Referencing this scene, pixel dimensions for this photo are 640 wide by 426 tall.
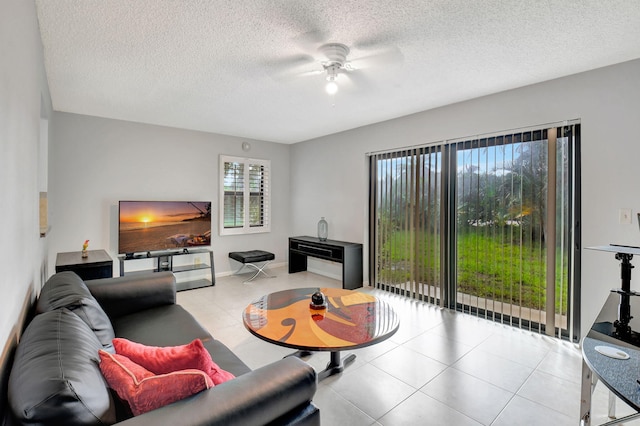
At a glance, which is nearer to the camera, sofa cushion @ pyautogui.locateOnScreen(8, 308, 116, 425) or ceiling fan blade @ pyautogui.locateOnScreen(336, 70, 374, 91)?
sofa cushion @ pyautogui.locateOnScreen(8, 308, 116, 425)

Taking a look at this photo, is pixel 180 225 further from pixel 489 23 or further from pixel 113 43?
pixel 489 23

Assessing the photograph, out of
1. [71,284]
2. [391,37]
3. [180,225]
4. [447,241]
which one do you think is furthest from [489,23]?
[180,225]

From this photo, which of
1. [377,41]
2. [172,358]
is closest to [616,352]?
[172,358]

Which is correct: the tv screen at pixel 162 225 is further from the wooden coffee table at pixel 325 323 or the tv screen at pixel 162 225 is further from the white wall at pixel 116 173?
the wooden coffee table at pixel 325 323

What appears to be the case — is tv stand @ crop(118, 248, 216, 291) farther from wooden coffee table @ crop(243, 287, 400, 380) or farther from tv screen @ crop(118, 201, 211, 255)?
wooden coffee table @ crop(243, 287, 400, 380)

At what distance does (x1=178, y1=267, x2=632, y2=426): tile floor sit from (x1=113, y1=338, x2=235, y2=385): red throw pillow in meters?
1.06

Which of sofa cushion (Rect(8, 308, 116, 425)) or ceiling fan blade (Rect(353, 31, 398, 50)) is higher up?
ceiling fan blade (Rect(353, 31, 398, 50))

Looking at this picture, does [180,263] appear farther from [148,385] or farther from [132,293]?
[148,385]

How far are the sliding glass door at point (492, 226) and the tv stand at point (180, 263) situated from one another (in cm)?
295

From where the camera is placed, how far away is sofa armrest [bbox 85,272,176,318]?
2.44 m

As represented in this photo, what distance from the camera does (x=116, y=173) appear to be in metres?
4.58

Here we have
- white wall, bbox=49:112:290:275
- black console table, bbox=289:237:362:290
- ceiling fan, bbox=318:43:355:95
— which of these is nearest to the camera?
ceiling fan, bbox=318:43:355:95

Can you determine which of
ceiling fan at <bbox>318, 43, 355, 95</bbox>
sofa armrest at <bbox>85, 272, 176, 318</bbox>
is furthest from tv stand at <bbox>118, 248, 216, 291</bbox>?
ceiling fan at <bbox>318, 43, 355, 95</bbox>

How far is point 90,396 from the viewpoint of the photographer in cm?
97
